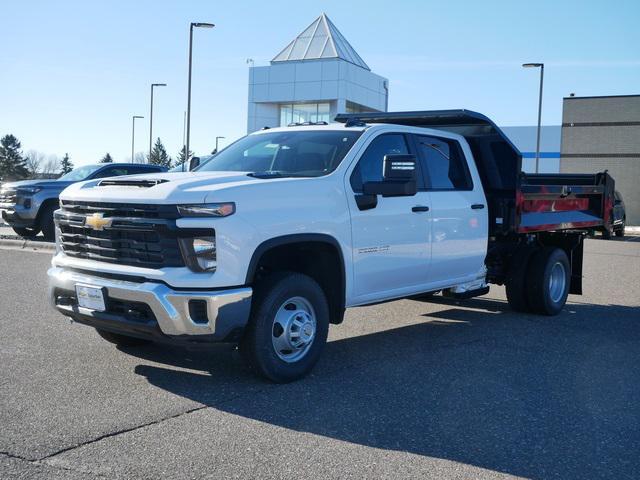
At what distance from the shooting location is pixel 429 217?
22.3 feet

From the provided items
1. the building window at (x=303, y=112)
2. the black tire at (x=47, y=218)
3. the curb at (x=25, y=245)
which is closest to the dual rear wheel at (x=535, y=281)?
the curb at (x=25, y=245)

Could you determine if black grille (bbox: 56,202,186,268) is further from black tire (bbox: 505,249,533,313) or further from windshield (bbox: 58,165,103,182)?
windshield (bbox: 58,165,103,182)

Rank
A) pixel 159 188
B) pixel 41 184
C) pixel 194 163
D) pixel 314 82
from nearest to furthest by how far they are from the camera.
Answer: pixel 159 188 < pixel 194 163 < pixel 41 184 < pixel 314 82

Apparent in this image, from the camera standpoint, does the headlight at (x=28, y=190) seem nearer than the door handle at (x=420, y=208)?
No

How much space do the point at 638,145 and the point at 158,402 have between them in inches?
1636

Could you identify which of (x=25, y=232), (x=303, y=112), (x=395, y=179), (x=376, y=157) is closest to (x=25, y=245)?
(x=25, y=232)

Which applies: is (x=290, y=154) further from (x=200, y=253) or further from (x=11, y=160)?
(x=11, y=160)

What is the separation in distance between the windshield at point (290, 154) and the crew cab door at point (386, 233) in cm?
24

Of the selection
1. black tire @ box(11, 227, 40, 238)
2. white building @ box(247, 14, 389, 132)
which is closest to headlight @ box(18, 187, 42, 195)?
black tire @ box(11, 227, 40, 238)

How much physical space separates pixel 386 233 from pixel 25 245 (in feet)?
35.4

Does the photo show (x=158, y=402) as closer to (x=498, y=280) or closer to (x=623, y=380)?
(x=623, y=380)

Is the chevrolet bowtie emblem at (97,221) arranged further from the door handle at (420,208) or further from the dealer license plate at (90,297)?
the door handle at (420,208)

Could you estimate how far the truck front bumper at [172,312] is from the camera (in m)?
4.89

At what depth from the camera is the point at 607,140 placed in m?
42.1
